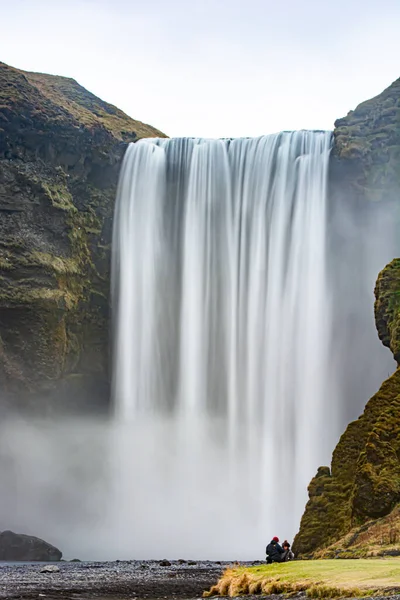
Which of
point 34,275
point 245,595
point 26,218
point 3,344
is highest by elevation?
point 26,218

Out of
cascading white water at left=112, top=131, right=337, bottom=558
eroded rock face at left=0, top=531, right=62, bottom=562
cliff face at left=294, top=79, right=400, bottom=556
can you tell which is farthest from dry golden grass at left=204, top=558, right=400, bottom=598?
cascading white water at left=112, top=131, right=337, bottom=558

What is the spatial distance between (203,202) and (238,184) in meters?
3.20

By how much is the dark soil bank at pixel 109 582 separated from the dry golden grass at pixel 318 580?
2608 millimetres

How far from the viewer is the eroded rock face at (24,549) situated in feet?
177

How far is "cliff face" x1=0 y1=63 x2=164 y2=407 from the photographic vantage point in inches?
2562

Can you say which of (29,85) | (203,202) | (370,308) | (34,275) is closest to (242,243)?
(203,202)

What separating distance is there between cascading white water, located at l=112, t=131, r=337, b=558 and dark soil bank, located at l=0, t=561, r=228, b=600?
18.6 m

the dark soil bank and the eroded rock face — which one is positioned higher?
the dark soil bank

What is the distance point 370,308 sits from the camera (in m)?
64.8

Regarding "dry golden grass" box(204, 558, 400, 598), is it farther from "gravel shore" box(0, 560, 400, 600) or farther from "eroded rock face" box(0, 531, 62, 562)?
"eroded rock face" box(0, 531, 62, 562)

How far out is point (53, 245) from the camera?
6706 cm

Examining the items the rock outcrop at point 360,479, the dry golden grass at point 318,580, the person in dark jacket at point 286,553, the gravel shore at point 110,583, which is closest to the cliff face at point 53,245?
the gravel shore at point 110,583

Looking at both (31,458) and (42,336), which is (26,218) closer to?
(42,336)

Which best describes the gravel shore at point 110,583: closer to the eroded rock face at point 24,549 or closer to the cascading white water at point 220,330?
the eroded rock face at point 24,549
